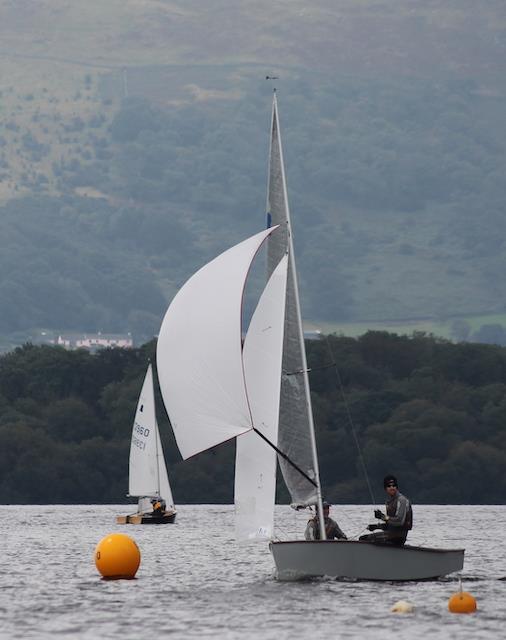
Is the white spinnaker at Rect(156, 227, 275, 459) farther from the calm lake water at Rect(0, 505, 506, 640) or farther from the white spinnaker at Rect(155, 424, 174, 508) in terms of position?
the white spinnaker at Rect(155, 424, 174, 508)

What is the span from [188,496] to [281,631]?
132 meters

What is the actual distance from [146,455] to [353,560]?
65372mm

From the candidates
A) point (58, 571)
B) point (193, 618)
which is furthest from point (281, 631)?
point (58, 571)

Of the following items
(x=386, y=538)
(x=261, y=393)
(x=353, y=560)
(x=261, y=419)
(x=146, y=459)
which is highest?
(x=146, y=459)

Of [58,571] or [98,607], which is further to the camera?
[58,571]

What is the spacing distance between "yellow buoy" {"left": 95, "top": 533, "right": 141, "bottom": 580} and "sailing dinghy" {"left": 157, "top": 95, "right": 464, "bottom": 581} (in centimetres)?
786

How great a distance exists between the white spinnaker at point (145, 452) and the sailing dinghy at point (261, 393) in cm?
6263

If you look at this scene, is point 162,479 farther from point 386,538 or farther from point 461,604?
point 461,604

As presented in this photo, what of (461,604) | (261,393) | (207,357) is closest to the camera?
(207,357)

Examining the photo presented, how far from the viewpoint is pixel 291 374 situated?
→ 4588 centimetres

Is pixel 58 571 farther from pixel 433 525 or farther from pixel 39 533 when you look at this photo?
pixel 433 525

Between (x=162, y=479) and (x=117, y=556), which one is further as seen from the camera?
(x=162, y=479)

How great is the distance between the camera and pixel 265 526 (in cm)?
4497

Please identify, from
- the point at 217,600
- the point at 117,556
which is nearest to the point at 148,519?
the point at 117,556
